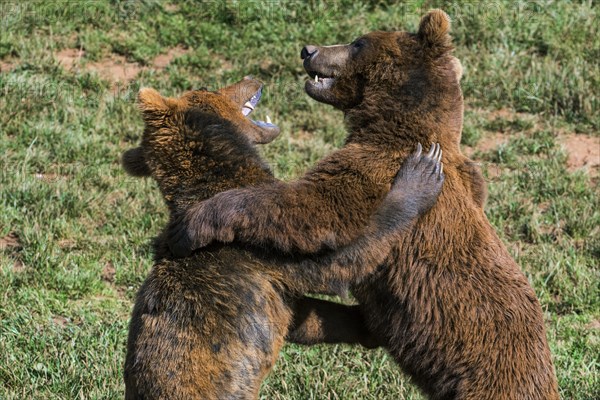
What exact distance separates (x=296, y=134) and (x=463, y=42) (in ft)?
7.63

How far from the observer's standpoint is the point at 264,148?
1081cm

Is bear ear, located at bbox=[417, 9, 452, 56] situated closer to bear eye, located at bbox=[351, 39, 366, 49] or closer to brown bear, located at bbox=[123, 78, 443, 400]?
bear eye, located at bbox=[351, 39, 366, 49]

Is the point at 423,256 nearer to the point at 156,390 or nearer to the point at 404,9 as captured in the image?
the point at 156,390

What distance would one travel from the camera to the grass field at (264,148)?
7727mm

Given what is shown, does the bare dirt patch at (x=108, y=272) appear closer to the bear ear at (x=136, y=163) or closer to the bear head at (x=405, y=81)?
the bear ear at (x=136, y=163)

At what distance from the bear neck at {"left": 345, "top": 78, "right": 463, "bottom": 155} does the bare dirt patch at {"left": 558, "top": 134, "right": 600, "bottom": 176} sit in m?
4.49

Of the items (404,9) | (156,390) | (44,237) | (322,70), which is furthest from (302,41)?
(156,390)

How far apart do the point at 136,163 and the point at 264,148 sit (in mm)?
4190

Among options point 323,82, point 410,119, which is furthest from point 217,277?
point 323,82

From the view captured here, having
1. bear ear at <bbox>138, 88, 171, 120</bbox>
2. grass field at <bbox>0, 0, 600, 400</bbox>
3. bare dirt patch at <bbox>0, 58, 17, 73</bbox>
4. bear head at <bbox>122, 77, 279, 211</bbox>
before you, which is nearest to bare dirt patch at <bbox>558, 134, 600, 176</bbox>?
grass field at <bbox>0, 0, 600, 400</bbox>

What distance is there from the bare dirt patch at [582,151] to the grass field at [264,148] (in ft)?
0.06

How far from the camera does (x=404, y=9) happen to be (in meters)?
12.4

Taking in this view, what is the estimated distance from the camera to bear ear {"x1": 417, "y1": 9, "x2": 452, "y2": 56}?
21.4ft

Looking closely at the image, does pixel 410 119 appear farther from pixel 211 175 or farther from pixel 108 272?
pixel 108 272
